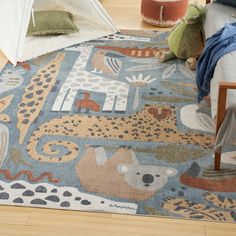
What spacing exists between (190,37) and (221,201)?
1.43 metres

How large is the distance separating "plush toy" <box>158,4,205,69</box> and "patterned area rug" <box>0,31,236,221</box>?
86 millimetres

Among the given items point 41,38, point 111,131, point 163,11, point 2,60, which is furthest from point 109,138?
point 163,11

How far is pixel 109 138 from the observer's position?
8.45ft

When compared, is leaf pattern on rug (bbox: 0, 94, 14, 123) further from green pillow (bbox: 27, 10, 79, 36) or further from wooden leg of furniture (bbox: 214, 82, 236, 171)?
wooden leg of furniture (bbox: 214, 82, 236, 171)

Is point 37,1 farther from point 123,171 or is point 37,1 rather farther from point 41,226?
point 41,226

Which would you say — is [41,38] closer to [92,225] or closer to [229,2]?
[229,2]

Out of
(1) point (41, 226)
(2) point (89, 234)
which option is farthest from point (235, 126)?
(1) point (41, 226)

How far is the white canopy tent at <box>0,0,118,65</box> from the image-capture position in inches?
127

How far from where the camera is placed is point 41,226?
6.65 feet

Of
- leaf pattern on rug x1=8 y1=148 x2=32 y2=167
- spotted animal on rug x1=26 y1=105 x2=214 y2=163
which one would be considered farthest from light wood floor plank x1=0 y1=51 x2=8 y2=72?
leaf pattern on rug x1=8 y1=148 x2=32 y2=167

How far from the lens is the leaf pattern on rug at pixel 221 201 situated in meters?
2.12

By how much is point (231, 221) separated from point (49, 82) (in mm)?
1608

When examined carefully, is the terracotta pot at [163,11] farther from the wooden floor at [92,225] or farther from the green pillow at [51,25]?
the wooden floor at [92,225]

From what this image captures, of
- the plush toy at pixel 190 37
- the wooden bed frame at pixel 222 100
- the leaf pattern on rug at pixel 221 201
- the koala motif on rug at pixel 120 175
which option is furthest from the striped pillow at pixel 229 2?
the leaf pattern on rug at pixel 221 201
